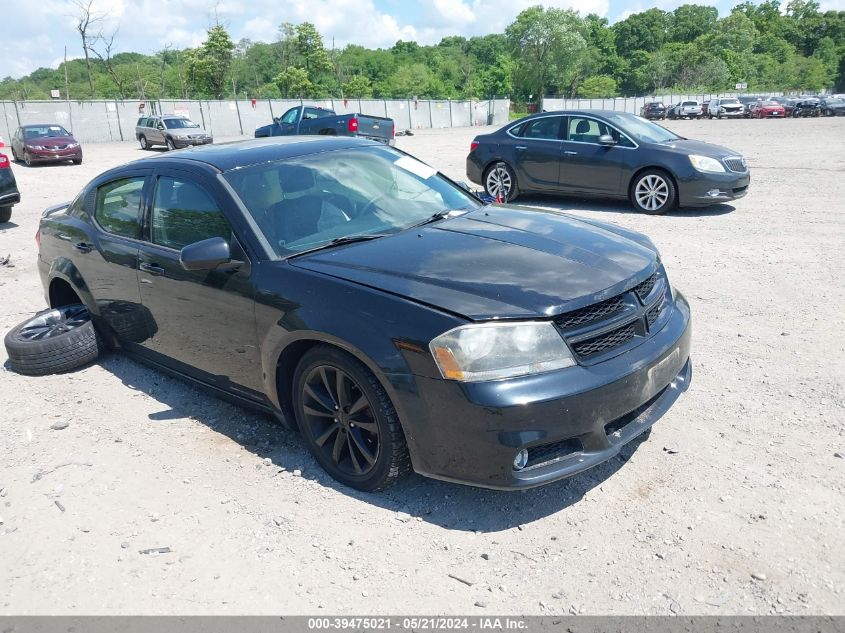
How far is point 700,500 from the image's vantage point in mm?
3109

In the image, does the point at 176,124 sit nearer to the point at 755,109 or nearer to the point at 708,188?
the point at 708,188

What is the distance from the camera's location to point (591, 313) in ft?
9.77

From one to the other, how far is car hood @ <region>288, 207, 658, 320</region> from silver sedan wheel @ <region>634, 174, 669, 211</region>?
6.46 metres

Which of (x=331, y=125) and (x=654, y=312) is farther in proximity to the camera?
(x=331, y=125)

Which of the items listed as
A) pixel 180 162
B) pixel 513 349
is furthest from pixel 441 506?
pixel 180 162

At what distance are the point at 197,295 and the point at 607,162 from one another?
7.91 m

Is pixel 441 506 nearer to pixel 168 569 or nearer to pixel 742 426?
pixel 168 569

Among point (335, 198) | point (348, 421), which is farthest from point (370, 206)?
point (348, 421)

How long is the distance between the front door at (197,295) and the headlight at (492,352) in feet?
4.13

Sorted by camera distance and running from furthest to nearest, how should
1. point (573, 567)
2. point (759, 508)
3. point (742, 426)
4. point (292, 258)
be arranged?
point (742, 426), point (292, 258), point (759, 508), point (573, 567)

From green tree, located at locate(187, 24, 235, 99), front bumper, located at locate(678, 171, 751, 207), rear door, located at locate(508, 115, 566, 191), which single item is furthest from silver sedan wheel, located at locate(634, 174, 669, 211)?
green tree, located at locate(187, 24, 235, 99)

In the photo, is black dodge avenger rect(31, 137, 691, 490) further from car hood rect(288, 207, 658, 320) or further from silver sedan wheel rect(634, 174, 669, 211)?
silver sedan wheel rect(634, 174, 669, 211)

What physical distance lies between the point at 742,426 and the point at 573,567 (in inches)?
63.0

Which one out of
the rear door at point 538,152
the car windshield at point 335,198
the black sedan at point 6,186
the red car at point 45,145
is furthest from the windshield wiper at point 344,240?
the red car at point 45,145
